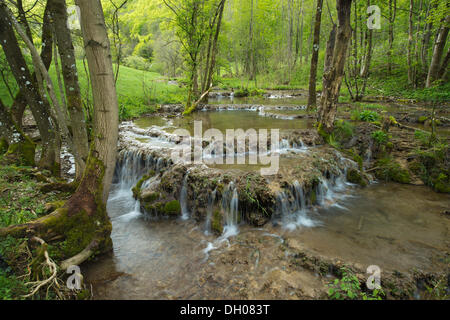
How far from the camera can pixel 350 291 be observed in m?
3.16

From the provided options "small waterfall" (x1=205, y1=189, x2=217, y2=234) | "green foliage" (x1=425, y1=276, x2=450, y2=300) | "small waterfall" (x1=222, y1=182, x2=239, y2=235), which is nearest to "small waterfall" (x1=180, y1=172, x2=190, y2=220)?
"small waterfall" (x1=205, y1=189, x2=217, y2=234)

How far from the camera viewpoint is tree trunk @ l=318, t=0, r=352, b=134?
21.8ft

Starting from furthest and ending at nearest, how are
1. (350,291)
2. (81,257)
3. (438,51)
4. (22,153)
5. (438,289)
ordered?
(438,51) < (22,153) < (81,257) < (438,289) < (350,291)

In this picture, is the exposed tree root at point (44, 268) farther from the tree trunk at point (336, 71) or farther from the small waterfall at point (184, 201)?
the tree trunk at point (336, 71)

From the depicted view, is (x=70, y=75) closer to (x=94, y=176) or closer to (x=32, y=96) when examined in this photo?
(x=32, y=96)

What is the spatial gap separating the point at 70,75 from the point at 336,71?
740 centimetres

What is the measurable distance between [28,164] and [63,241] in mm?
4557

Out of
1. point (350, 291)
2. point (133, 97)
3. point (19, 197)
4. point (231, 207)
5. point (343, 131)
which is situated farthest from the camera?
point (133, 97)

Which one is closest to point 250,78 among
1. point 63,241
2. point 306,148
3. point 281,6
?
point 281,6

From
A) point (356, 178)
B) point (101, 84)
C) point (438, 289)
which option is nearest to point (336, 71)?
point (356, 178)

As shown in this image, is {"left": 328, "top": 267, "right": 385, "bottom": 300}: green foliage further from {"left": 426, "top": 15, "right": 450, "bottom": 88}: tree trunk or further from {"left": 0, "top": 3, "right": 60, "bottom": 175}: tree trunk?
{"left": 426, "top": 15, "right": 450, "bottom": 88}: tree trunk

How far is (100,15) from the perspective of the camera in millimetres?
3191

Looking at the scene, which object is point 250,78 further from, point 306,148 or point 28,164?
point 28,164

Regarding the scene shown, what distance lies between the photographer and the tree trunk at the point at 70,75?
434 cm
